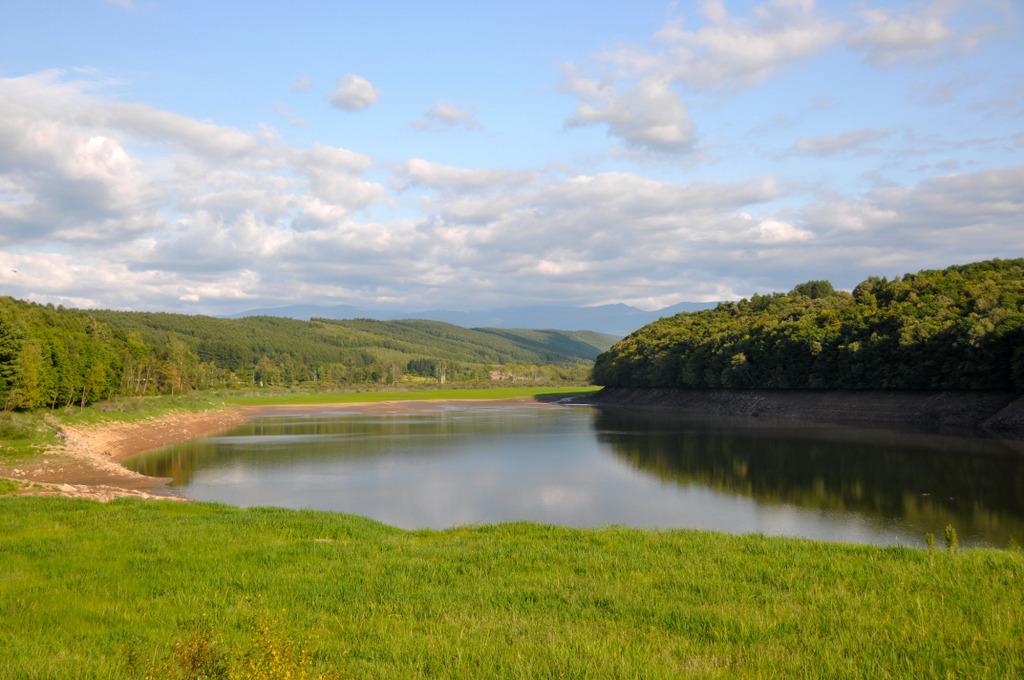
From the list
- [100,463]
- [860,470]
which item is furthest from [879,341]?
[100,463]

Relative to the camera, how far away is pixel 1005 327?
147 feet

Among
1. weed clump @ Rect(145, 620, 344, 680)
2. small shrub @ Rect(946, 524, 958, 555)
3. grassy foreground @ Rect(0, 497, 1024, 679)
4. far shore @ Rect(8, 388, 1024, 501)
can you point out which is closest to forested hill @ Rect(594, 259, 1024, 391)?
far shore @ Rect(8, 388, 1024, 501)

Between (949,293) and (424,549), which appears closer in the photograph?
(424,549)

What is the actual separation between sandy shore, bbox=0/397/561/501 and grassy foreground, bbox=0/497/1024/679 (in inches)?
399

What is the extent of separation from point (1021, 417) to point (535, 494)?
124ft

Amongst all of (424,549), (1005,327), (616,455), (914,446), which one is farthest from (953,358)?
(424,549)

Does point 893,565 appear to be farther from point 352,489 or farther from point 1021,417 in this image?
point 1021,417

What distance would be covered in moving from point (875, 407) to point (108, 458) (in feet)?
203

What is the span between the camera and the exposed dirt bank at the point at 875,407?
4488 cm

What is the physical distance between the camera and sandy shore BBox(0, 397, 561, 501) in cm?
2286

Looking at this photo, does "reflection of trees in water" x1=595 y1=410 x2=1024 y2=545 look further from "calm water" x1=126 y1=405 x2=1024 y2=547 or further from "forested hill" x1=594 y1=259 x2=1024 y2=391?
"forested hill" x1=594 y1=259 x2=1024 y2=391

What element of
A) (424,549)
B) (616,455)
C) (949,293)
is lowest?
(616,455)

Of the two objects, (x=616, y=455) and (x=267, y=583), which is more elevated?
(x=267, y=583)

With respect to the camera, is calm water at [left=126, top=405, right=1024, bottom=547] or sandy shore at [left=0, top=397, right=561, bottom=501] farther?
sandy shore at [left=0, top=397, right=561, bottom=501]
